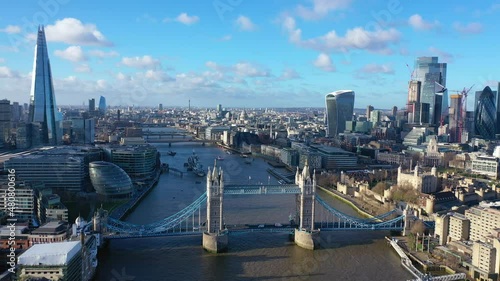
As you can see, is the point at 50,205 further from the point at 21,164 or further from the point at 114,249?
the point at 21,164

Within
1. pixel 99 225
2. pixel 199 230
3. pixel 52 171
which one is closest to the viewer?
pixel 99 225

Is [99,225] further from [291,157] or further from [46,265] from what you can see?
[291,157]

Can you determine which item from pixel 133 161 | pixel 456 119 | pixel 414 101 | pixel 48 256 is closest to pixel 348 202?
pixel 133 161

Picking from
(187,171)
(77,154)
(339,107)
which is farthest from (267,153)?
(77,154)

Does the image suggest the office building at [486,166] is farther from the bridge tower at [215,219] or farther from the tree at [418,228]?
the bridge tower at [215,219]

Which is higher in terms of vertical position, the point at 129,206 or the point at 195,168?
the point at 195,168

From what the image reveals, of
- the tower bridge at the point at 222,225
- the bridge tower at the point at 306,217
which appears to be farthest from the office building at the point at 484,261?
the bridge tower at the point at 306,217
